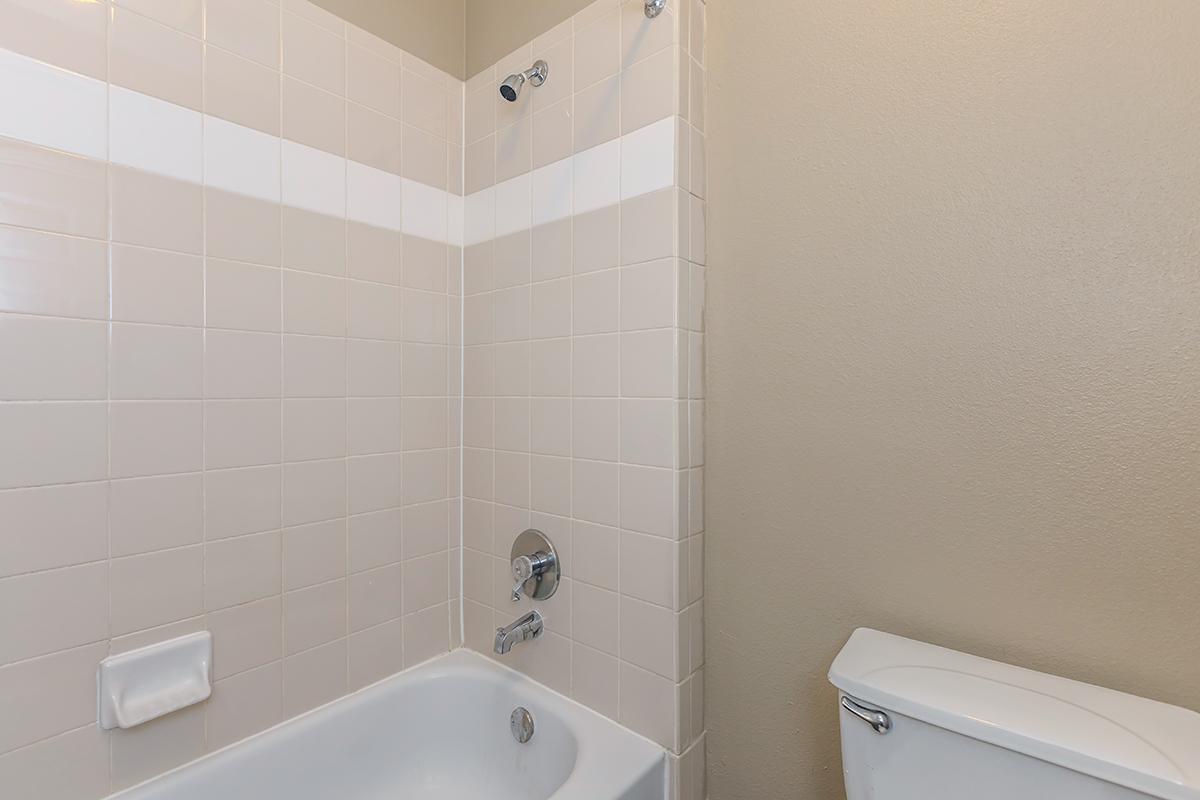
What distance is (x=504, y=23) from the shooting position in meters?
1.47

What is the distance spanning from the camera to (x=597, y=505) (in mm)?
1249

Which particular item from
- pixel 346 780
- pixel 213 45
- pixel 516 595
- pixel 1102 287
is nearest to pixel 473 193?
pixel 213 45

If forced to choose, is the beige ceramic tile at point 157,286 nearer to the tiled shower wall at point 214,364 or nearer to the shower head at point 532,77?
the tiled shower wall at point 214,364

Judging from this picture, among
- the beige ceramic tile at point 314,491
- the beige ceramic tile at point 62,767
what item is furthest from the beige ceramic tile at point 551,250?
the beige ceramic tile at point 62,767

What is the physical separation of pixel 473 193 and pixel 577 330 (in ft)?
1.99

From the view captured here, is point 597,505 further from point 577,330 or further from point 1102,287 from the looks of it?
point 1102,287

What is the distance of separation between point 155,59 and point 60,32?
0.13m

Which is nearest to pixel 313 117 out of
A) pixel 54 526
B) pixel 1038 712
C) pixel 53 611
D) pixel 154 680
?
pixel 54 526

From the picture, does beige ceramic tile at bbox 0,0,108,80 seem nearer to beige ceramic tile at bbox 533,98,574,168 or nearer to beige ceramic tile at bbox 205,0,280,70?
beige ceramic tile at bbox 205,0,280,70

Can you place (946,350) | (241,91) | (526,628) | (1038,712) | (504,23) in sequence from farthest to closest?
(504,23) < (526,628) < (241,91) < (946,350) < (1038,712)

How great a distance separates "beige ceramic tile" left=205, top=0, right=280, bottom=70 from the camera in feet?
3.66

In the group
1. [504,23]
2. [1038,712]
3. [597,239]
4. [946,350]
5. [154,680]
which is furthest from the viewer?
[504,23]

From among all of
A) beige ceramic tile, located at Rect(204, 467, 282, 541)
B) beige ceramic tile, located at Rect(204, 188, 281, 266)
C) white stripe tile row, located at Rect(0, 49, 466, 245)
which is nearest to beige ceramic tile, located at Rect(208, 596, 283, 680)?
beige ceramic tile, located at Rect(204, 467, 282, 541)

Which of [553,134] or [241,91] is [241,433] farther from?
[553,134]
